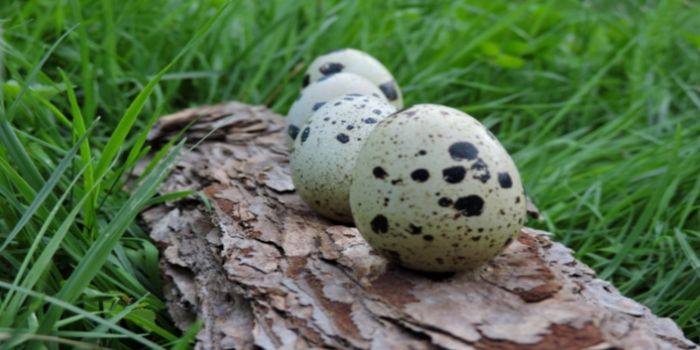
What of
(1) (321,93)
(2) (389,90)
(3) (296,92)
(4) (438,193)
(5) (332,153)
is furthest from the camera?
(3) (296,92)

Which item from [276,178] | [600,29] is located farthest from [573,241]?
[600,29]

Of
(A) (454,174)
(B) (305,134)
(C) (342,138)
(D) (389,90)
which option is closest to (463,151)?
(A) (454,174)

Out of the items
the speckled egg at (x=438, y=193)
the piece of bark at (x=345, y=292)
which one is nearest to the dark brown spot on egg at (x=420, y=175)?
the speckled egg at (x=438, y=193)

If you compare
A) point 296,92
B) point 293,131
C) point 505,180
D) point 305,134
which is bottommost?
point 296,92

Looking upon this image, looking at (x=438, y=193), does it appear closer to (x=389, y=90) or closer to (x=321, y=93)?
(x=321, y=93)

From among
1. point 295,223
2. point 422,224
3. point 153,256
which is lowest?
point 153,256

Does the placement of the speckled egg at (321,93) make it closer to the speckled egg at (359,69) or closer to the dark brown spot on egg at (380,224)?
the speckled egg at (359,69)

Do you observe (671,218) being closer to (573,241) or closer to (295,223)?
(573,241)
